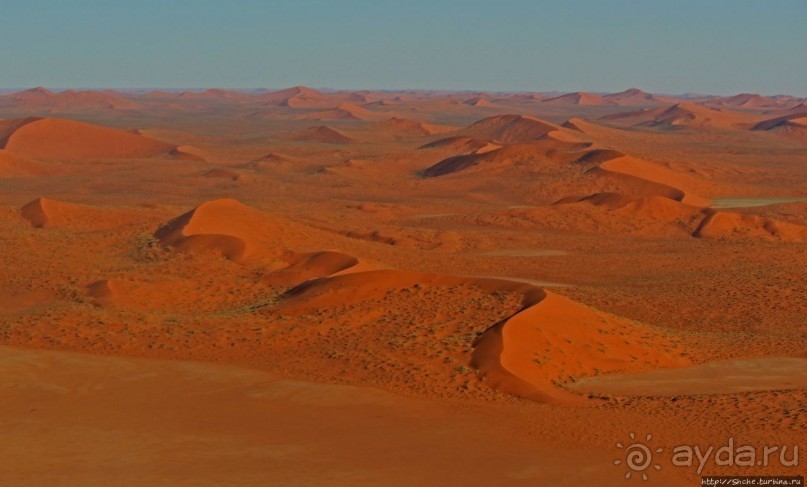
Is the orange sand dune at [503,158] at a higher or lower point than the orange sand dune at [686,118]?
higher

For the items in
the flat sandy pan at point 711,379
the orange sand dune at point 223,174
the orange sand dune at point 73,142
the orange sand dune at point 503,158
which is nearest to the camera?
the flat sandy pan at point 711,379

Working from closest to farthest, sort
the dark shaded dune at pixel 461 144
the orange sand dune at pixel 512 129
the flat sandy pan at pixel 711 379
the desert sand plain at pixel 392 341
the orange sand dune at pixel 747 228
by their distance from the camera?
the desert sand plain at pixel 392 341 < the flat sandy pan at pixel 711 379 < the orange sand dune at pixel 747 228 < the dark shaded dune at pixel 461 144 < the orange sand dune at pixel 512 129

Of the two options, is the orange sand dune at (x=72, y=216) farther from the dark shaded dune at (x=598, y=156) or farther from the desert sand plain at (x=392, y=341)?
the dark shaded dune at (x=598, y=156)

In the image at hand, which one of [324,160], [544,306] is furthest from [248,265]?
[324,160]

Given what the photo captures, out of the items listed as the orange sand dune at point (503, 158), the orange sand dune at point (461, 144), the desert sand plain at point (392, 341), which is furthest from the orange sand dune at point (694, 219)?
the orange sand dune at point (461, 144)

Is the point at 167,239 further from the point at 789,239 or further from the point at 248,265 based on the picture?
the point at 789,239

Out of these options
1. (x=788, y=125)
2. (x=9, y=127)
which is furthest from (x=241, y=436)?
(x=788, y=125)

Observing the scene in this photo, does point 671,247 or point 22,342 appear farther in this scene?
point 671,247
